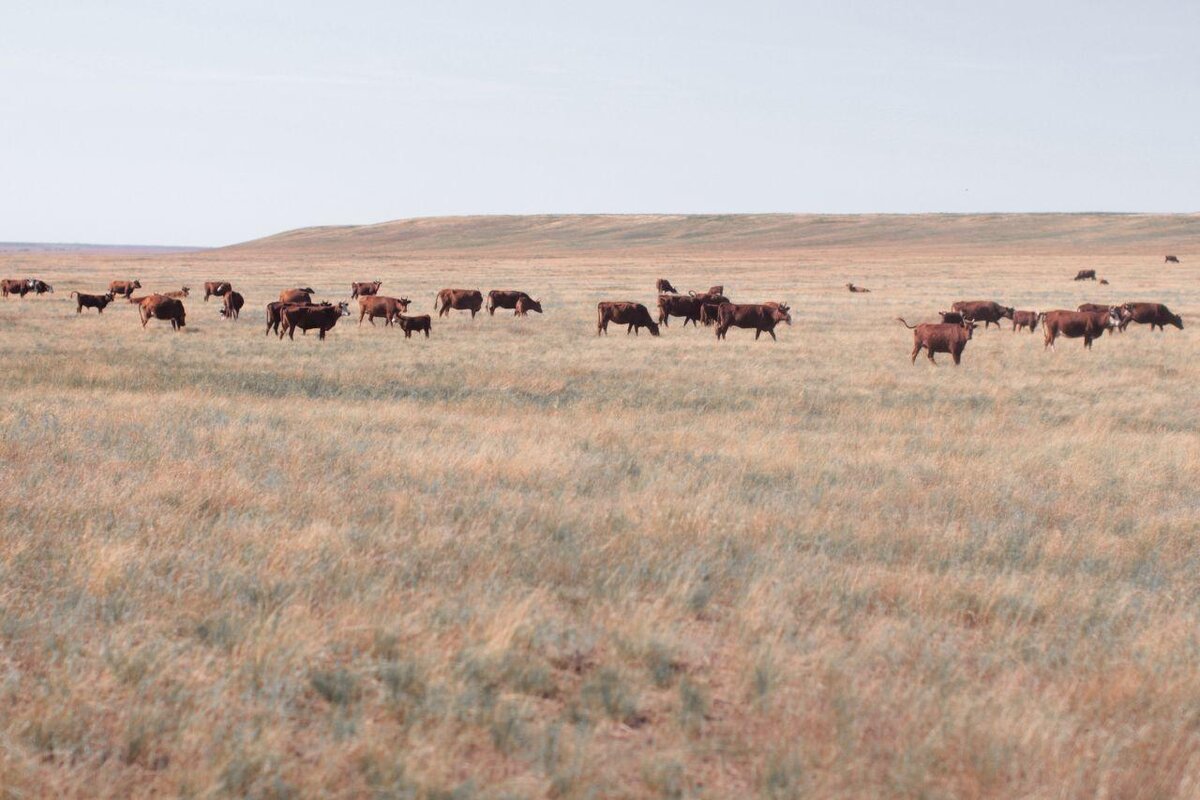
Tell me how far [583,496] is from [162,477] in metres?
3.19

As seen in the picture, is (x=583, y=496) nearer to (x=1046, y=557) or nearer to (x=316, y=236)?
(x=1046, y=557)

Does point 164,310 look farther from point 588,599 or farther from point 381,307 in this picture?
point 588,599

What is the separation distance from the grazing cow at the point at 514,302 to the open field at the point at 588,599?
676 inches

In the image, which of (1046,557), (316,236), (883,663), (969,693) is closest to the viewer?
(969,693)

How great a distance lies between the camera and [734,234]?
14525 cm

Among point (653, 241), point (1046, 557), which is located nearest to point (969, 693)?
point (1046, 557)

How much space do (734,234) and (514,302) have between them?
382ft

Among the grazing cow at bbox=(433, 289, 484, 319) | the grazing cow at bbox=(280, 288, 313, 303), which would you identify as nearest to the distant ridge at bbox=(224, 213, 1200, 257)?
the grazing cow at bbox=(433, 289, 484, 319)

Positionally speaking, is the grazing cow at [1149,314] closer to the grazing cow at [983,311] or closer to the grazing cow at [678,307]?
the grazing cow at [983,311]

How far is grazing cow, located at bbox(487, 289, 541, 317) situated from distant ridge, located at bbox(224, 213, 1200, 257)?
3080 inches

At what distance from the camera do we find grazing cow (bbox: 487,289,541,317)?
31.2 metres

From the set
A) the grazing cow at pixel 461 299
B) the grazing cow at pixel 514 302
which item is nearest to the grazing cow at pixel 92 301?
the grazing cow at pixel 461 299

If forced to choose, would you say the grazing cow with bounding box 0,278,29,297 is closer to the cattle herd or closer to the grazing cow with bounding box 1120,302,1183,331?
the cattle herd

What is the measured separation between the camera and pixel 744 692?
4117 mm
